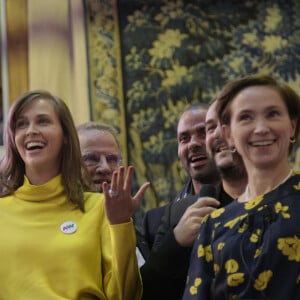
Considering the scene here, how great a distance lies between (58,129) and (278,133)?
84cm

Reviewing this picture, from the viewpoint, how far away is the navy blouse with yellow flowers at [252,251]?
73.4 inches

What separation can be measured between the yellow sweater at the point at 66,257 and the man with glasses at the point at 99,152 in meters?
0.67

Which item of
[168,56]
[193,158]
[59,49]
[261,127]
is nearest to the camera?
[261,127]

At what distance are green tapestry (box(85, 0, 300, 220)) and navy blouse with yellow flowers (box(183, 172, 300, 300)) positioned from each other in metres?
2.44

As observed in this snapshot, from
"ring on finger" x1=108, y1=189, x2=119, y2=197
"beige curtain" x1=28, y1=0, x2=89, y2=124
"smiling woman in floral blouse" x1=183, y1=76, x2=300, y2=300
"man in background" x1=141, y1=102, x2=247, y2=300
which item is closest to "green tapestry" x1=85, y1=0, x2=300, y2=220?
"beige curtain" x1=28, y1=0, x2=89, y2=124

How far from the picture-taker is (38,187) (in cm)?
249

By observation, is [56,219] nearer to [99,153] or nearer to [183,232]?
[183,232]

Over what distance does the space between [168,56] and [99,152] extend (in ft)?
5.16

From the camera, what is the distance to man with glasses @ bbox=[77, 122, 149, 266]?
312 centimetres

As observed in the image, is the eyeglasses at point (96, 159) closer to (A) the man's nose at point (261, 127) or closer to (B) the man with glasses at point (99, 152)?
(B) the man with glasses at point (99, 152)

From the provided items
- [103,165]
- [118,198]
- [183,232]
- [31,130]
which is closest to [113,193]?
[118,198]

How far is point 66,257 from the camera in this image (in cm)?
231

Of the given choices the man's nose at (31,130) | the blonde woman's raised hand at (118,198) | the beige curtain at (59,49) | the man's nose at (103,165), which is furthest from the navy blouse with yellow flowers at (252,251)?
the beige curtain at (59,49)

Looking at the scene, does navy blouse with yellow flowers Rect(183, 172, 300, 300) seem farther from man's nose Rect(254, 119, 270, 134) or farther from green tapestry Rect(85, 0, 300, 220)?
green tapestry Rect(85, 0, 300, 220)
